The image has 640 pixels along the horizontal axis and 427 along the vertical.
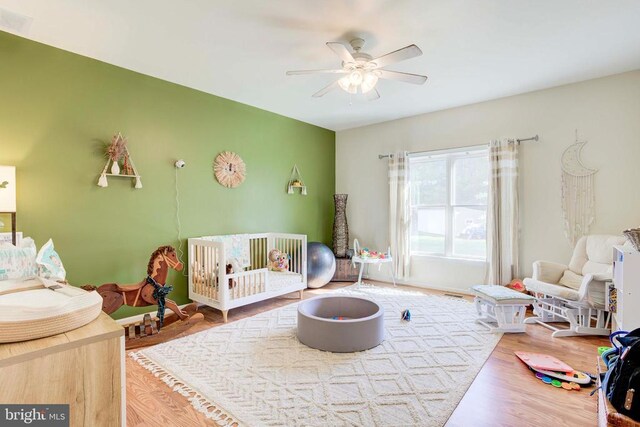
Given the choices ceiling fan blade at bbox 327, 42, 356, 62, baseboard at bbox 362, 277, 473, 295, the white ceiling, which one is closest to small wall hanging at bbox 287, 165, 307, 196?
the white ceiling

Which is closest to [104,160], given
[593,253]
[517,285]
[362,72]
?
[362,72]

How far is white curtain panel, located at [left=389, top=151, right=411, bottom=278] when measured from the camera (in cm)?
477

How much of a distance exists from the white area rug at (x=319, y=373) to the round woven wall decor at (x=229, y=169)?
5.87 feet

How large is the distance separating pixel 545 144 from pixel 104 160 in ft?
16.0

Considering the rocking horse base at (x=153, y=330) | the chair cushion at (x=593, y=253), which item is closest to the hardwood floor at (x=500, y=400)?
the rocking horse base at (x=153, y=330)

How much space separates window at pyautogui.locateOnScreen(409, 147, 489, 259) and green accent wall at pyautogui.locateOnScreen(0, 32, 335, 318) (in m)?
2.37

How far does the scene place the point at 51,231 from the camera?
8.79 ft

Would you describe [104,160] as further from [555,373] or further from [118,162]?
[555,373]

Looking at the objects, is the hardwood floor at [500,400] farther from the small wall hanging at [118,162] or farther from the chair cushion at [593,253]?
the small wall hanging at [118,162]

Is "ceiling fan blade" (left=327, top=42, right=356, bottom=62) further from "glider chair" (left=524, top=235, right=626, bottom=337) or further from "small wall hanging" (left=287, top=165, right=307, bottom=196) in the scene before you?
"glider chair" (left=524, top=235, right=626, bottom=337)

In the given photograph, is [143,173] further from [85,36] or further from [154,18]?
[154,18]

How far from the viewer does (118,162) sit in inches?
120

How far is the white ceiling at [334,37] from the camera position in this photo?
219 centimetres

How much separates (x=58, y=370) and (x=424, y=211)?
464 centimetres
